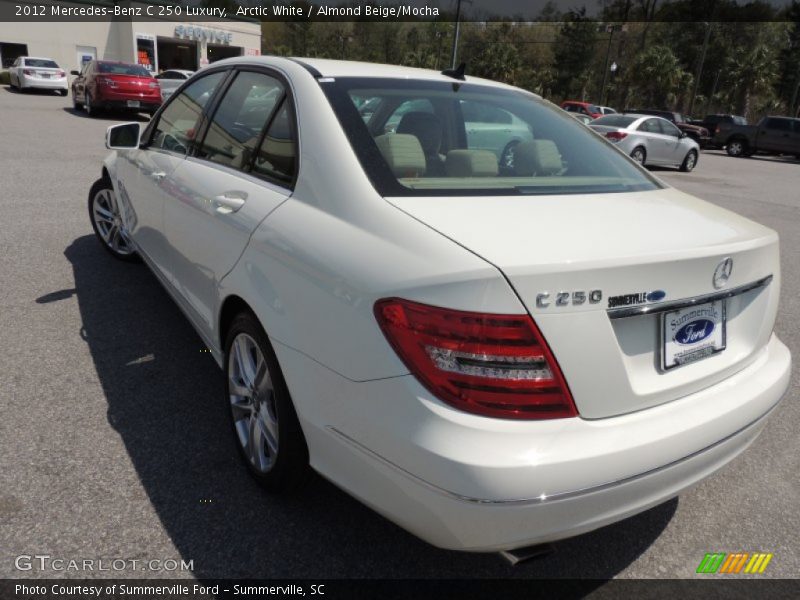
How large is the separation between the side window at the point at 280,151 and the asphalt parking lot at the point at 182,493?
3.93ft

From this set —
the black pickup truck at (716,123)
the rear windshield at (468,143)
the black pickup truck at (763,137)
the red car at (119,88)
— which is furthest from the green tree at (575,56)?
the rear windshield at (468,143)

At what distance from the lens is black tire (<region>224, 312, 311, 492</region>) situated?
83.8 inches

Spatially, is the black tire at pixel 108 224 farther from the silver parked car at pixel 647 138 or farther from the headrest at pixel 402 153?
the silver parked car at pixel 647 138

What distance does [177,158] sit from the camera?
3285 mm

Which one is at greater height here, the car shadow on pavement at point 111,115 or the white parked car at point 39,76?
the white parked car at point 39,76

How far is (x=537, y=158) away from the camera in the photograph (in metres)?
2.59

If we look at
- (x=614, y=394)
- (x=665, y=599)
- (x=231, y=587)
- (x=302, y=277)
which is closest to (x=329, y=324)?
(x=302, y=277)

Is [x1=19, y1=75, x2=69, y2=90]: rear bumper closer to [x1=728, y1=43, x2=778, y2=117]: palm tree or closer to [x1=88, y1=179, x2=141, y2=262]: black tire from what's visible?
[x1=88, y1=179, x2=141, y2=262]: black tire

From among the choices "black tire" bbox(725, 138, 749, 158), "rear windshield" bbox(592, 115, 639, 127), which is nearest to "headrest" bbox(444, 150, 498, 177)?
"rear windshield" bbox(592, 115, 639, 127)

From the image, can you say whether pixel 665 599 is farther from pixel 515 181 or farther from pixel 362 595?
pixel 515 181

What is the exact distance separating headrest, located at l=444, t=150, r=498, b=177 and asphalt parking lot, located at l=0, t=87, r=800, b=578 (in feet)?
4.34

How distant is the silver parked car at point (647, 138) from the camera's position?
15.8 meters

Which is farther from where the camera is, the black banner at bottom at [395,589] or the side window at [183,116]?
the side window at [183,116]

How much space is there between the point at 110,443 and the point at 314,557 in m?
1.13
